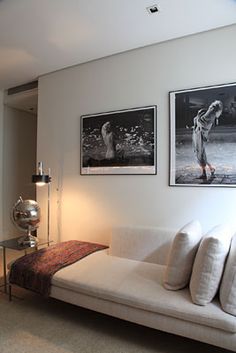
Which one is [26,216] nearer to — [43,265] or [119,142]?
[43,265]

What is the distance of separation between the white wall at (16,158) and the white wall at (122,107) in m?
1.36

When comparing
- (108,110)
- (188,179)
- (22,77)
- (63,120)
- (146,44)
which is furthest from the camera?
(22,77)

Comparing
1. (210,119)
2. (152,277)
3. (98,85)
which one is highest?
(98,85)

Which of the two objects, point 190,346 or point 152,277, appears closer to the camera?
point 190,346

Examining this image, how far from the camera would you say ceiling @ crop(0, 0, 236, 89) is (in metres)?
2.32

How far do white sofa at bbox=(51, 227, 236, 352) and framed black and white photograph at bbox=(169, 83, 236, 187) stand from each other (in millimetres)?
663

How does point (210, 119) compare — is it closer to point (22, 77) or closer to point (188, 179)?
point (188, 179)

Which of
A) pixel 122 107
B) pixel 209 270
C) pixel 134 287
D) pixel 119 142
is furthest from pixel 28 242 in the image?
pixel 209 270

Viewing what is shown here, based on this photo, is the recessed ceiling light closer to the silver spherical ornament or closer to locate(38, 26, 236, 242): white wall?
locate(38, 26, 236, 242): white wall

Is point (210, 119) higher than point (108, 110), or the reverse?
point (108, 110)

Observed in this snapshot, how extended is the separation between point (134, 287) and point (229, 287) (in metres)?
0.71

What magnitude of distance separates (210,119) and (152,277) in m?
1.59

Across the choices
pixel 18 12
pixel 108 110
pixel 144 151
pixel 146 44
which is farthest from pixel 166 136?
pixel 18 12

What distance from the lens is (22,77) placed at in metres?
3.96
